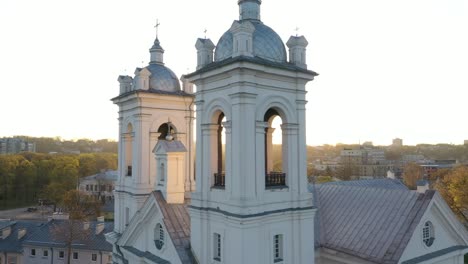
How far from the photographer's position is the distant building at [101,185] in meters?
71.5

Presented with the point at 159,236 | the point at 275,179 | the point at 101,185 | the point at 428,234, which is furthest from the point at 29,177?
the point at 428,234

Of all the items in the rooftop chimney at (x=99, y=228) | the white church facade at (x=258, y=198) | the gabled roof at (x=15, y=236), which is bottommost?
the gabled roof at (x=15, y=236)

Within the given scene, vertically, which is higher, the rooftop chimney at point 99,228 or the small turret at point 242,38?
the small turret at point 242,38

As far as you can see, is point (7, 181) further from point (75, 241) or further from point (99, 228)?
point (99, 228)

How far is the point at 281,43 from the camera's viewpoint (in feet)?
39.9

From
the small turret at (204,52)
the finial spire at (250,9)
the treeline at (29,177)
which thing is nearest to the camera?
the small turret at (204,52)

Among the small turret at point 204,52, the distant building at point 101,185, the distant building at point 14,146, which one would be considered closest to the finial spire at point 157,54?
the small turret at point 204,52

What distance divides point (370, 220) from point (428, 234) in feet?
6.48

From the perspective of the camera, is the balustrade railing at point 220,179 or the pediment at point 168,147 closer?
the balustrade railing at point 220,179

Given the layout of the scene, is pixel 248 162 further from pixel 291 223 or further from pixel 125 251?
→ pixel 125 251

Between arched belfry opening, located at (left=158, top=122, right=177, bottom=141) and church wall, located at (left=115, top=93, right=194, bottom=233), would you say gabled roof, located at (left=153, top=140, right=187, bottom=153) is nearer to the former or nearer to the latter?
church wall, located at (left=115, top=93, right=194, bottom=233)

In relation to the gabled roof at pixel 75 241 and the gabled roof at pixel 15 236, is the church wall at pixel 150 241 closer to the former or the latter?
the gabled roof at pixel 75 241

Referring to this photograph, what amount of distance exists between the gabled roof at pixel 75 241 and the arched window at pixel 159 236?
781 inches

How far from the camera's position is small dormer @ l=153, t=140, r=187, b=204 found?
1438 cm
